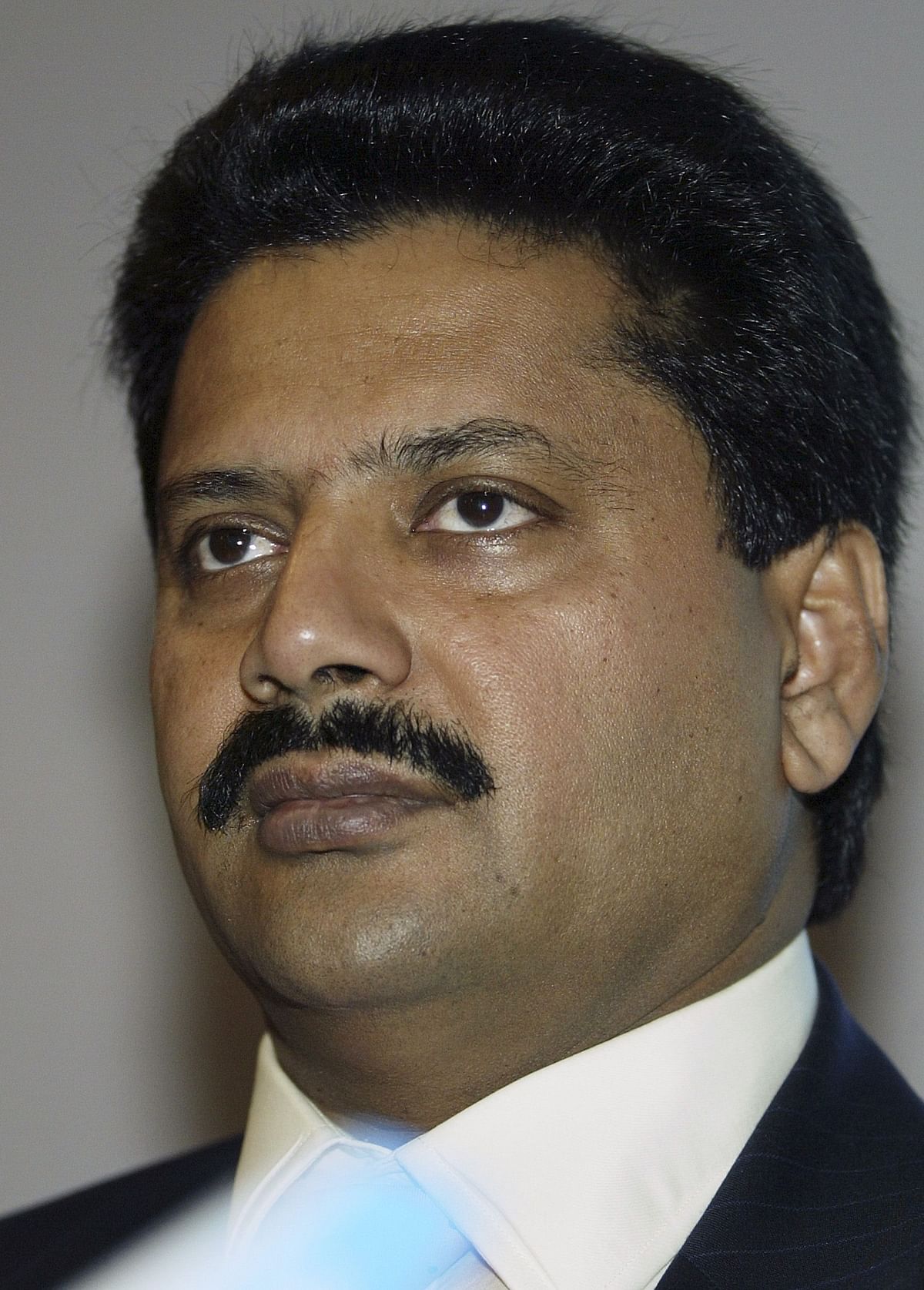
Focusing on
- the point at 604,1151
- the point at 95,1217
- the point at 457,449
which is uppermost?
the point at 457,449

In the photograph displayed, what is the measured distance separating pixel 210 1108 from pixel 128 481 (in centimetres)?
83

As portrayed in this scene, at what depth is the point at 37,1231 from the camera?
5.72 ft

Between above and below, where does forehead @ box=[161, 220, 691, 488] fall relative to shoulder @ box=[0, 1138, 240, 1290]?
above

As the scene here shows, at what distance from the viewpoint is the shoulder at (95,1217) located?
163cm

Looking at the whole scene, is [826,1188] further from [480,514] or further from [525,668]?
[480,514]

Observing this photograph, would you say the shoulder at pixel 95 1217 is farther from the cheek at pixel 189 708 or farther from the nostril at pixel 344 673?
the nostril at pixel 344 673

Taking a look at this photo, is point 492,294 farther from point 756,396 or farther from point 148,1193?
point 148,1193

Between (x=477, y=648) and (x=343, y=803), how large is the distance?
0.50ft

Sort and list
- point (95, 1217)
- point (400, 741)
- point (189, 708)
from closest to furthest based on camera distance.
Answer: point (400, 741)
point (189, 708)
point (95, 1217)

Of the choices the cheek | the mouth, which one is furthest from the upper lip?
the cheek

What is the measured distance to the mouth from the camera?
1.21 m

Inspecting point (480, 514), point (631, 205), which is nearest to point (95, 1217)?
point (480, 514)

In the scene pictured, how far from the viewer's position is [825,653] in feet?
4.63

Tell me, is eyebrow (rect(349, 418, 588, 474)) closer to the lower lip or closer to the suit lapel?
the lower lip
